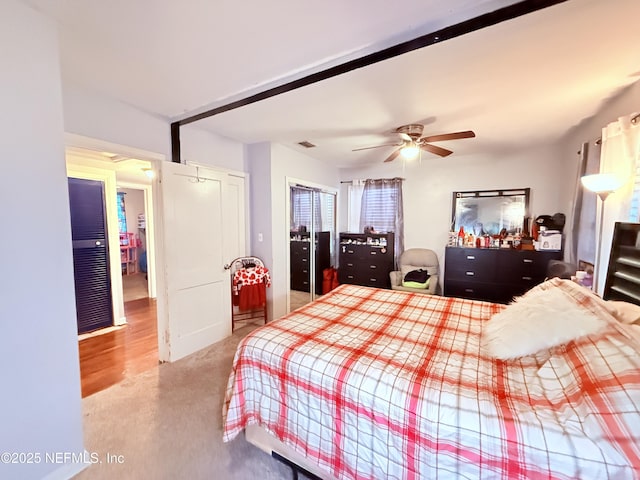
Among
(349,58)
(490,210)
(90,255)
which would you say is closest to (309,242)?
(490,210)

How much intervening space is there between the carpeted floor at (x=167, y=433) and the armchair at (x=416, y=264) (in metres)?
2.74

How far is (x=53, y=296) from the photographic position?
1.43 metres

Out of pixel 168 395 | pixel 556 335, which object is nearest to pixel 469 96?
pixel 556 335

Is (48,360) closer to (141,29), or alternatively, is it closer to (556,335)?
(141,29)

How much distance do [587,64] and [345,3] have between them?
1.67 m

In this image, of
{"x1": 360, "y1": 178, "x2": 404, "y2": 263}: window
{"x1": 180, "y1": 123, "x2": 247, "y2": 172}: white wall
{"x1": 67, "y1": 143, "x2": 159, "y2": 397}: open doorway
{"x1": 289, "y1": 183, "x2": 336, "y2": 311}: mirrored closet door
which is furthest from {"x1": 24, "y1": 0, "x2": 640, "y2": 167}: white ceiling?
{"x1": 360, "y1": 178, "x2": 404, "y2": 263}: window

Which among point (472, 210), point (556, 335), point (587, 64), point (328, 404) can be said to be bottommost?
point (328, 404)

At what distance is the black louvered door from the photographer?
3166 millimetres

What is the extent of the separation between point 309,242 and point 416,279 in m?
1.83

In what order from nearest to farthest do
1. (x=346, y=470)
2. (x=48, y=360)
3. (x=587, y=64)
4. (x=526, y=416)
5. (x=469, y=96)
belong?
(x=526, y=416), (x=346, y=470), (x=48, y=360), (x=587, y=64), (x=469, y=96)

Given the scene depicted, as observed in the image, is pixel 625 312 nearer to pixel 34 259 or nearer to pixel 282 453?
pixel 282 453

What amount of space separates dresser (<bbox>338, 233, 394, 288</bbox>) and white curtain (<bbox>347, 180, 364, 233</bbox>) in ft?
1.25

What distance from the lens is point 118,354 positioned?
2.86 meters

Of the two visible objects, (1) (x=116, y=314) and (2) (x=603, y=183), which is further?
(1) (x=116, y=314)
